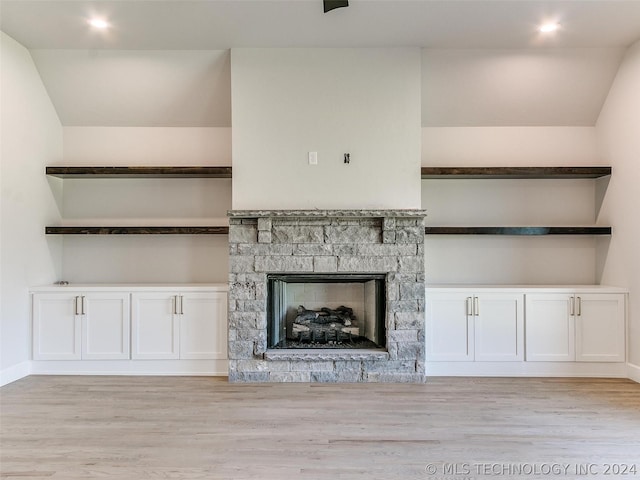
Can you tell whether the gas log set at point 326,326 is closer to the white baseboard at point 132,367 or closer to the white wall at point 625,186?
the white baseboard at point 132,367

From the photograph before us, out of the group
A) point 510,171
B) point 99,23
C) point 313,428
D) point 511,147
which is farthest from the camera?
point 511,147

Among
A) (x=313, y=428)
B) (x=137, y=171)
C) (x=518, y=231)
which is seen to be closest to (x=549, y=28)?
(x=518, y=231)

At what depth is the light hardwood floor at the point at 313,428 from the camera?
80.8 inches

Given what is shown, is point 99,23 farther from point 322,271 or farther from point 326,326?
point 326,326

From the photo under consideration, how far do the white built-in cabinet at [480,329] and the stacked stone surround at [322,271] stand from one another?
0.19 m

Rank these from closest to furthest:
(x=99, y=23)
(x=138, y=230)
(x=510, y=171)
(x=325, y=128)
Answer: (x=99, y=23) < (x=325, y=128) < (x=510, y=171) < (x=138, y=230)

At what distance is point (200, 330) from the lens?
346 cm

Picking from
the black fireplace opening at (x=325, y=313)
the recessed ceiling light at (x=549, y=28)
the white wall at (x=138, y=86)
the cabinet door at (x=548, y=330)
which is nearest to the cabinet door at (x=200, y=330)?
the black fireplace opening at (x=325, y=313)

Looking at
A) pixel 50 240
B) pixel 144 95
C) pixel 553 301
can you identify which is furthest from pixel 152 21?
pixel 553 301

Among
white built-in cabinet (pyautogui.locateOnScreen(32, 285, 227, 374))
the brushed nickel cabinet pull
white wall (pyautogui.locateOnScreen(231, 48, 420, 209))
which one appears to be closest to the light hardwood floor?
white built-in cabinet (pyautogui.locateOnScreen(32, 285, 227, 374))

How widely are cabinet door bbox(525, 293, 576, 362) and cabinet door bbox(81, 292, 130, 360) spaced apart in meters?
3.61

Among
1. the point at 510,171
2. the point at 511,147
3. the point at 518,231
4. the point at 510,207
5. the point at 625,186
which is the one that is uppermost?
the point at 511,147

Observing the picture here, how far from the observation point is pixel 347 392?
3090mm

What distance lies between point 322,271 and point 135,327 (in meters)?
1.76
